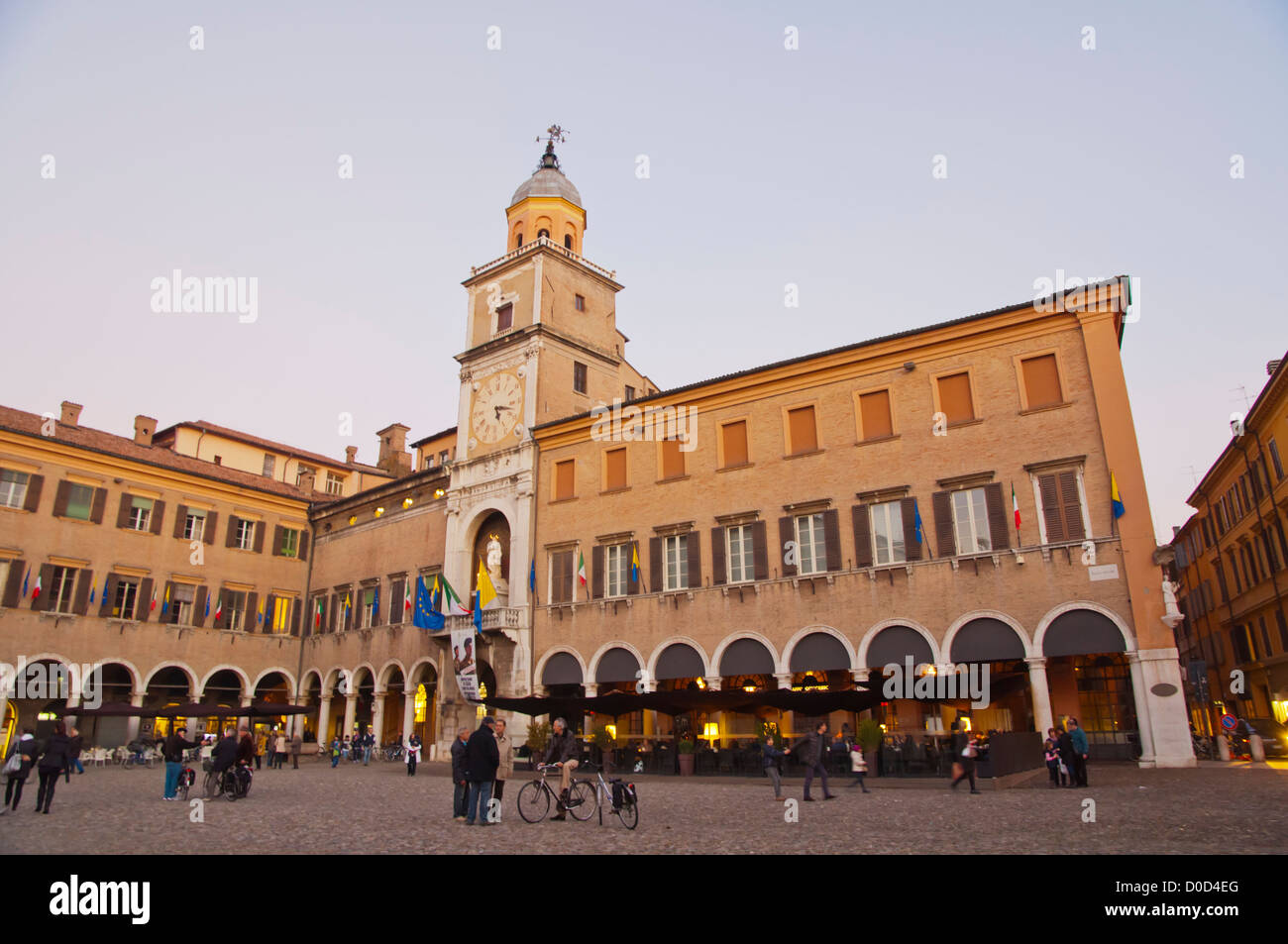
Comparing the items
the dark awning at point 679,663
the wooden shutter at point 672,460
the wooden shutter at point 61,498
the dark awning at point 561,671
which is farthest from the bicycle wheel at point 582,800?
the wooden shutter at point 61,498

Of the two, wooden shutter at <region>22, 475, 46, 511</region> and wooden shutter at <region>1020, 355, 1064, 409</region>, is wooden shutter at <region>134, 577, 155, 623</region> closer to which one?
wooden shutter at <region>22, 475, 46, 511</region>

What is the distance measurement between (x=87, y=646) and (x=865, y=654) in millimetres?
31523

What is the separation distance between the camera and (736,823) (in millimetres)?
12961

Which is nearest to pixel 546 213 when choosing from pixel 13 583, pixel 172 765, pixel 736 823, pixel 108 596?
pixel 108 596

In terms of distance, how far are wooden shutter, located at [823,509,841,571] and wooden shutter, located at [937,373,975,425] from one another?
171 inches

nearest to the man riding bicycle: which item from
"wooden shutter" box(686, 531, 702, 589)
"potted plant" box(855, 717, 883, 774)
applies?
"potted plant" box(855, 717, 883, 774)

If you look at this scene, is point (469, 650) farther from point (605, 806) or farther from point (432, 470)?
point (605, 806)

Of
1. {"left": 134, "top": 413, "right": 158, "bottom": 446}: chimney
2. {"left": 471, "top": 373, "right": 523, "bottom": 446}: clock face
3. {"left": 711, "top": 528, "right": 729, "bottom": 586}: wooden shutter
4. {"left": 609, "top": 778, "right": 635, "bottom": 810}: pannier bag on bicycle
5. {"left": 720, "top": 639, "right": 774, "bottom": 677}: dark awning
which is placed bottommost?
{"left": 609, "top": 778, "right": 635, "bottom": 810}: pannier bag on bicycle

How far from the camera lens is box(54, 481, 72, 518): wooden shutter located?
35406 millimetres

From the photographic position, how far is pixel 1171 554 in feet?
67.1

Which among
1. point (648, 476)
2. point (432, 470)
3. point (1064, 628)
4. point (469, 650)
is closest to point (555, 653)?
point (469, 650)

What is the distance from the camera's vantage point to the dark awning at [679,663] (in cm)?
2714

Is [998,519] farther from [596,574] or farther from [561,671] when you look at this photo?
[561,671]

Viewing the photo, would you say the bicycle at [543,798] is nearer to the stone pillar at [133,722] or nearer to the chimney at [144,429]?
the stone pillar at [133,722]
